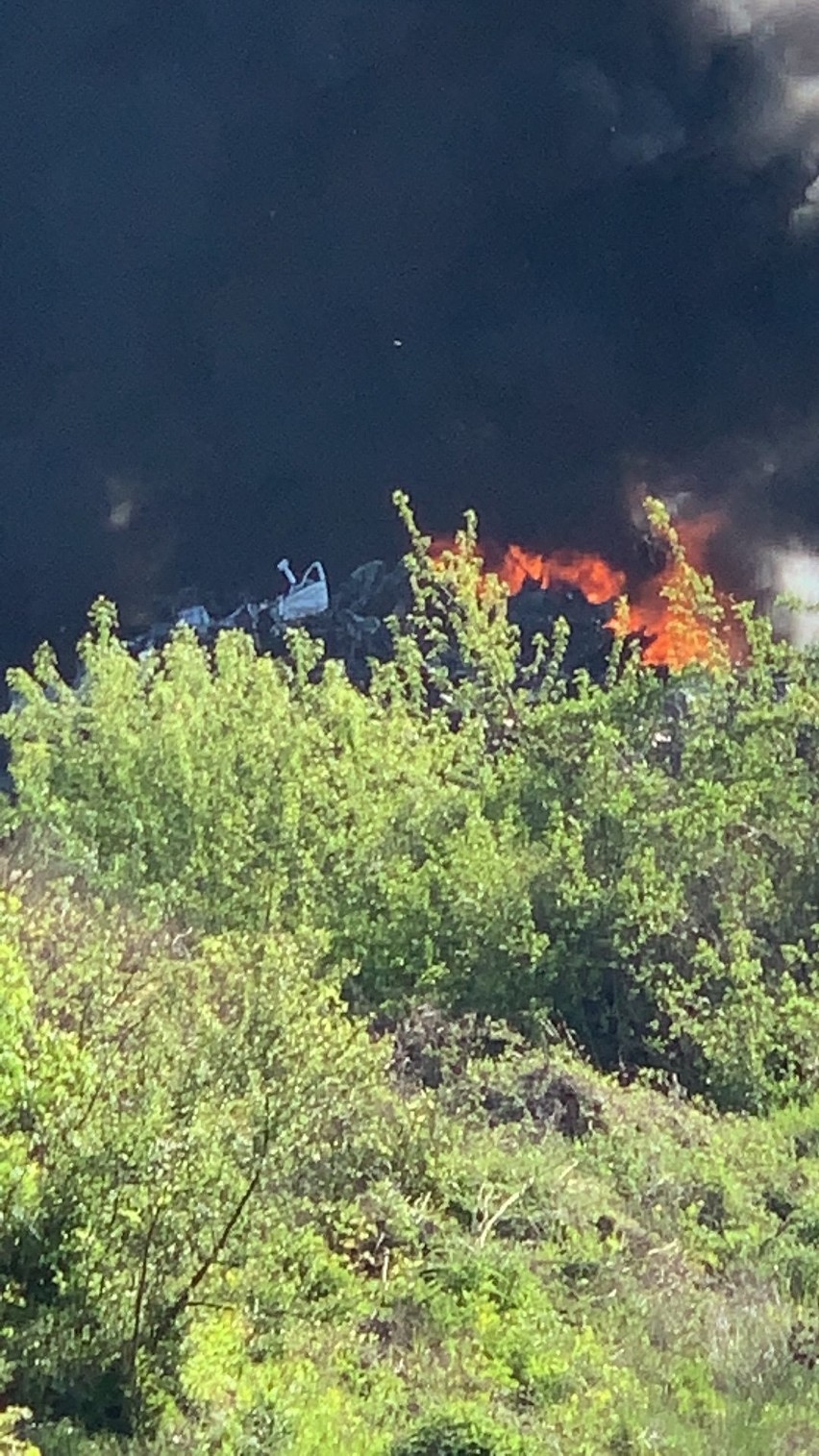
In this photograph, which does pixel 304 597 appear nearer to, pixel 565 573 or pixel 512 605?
pixel 512 605

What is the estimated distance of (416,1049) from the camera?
612 inches

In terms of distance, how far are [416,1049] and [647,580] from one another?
13320 millimetres

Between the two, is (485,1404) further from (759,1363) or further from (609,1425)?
(759,1363)

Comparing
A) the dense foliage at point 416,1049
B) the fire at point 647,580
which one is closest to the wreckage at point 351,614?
the fire at point 647,580

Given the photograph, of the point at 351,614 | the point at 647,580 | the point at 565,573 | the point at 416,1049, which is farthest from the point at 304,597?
the point at 416,1049

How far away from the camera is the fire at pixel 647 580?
24.6 m

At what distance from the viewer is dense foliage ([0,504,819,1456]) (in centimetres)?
760

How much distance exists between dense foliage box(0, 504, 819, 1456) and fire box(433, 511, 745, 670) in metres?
0.74

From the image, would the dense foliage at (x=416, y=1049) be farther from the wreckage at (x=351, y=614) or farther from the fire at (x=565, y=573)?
the fire at (x=565, y=573)

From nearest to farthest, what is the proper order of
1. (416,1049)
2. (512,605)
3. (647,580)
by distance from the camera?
(416,1049) → (512,605) → (647,580)

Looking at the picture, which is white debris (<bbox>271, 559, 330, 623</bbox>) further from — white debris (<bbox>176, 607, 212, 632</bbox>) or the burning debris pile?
white debris (<bbox>176, 607, 212, 632</bbox>)

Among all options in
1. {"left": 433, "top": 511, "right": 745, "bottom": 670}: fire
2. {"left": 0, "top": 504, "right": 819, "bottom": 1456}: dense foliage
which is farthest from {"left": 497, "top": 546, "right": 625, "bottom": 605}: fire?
{"left": 0, "top": 504, "right": 819, "bottom": 1456}: dense foliage

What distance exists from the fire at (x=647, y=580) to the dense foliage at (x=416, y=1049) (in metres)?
0.74

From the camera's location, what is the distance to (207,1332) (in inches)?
322
